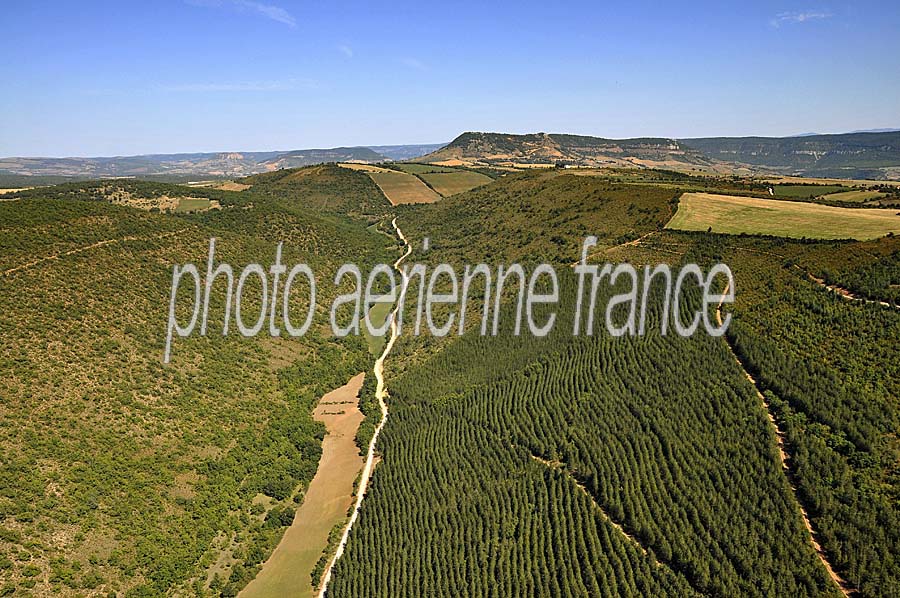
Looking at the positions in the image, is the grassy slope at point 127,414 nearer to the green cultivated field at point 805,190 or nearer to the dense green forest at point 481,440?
the dense green forest at point 481,440

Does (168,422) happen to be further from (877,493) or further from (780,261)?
(780,261)

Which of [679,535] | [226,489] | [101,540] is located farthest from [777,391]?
[101,540]

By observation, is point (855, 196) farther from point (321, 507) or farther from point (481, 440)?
point (321, 507)

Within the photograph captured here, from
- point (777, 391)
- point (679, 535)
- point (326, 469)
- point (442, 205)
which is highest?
point (442, 205)

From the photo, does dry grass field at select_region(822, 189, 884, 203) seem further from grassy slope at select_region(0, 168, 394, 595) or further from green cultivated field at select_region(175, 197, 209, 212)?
green cultivated field at select_region(175, 197, 209, 212)

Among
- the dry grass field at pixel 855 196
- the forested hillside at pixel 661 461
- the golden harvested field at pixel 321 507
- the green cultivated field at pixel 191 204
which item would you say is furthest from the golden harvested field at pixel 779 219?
the green cultivated field at pixel 191 204

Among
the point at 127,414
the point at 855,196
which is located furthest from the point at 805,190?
the point at 127,414
